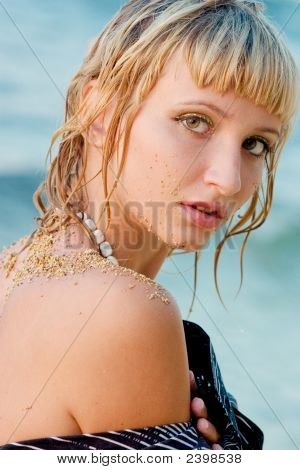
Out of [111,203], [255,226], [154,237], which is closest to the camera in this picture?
[111,203]

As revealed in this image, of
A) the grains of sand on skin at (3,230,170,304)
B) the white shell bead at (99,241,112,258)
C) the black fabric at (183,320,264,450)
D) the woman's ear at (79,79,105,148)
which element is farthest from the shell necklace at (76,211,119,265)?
the black fabric at (183,320,264,450)

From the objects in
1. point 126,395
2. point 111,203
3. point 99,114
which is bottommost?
point 126,395

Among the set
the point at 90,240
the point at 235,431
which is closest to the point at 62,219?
the point at 90,240

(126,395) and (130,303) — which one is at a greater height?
(130,303)

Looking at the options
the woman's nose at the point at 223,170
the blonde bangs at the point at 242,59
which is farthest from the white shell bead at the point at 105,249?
the blonde bangs at the point at 242,59

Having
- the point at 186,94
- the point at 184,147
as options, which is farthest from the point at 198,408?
the point at 186,94

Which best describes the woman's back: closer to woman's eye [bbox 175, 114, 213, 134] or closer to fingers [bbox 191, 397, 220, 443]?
fingers [bbox 191, 397, 220, 443]

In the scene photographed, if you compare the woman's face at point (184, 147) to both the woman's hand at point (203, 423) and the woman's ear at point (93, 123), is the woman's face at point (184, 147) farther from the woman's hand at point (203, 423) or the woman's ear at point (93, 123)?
the woman's hand at point (203, 423)

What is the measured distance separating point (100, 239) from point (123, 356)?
588mm

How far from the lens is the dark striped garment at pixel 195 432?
6.95 ft

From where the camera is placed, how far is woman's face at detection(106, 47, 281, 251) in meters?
2.48

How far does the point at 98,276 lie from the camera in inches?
86.7
